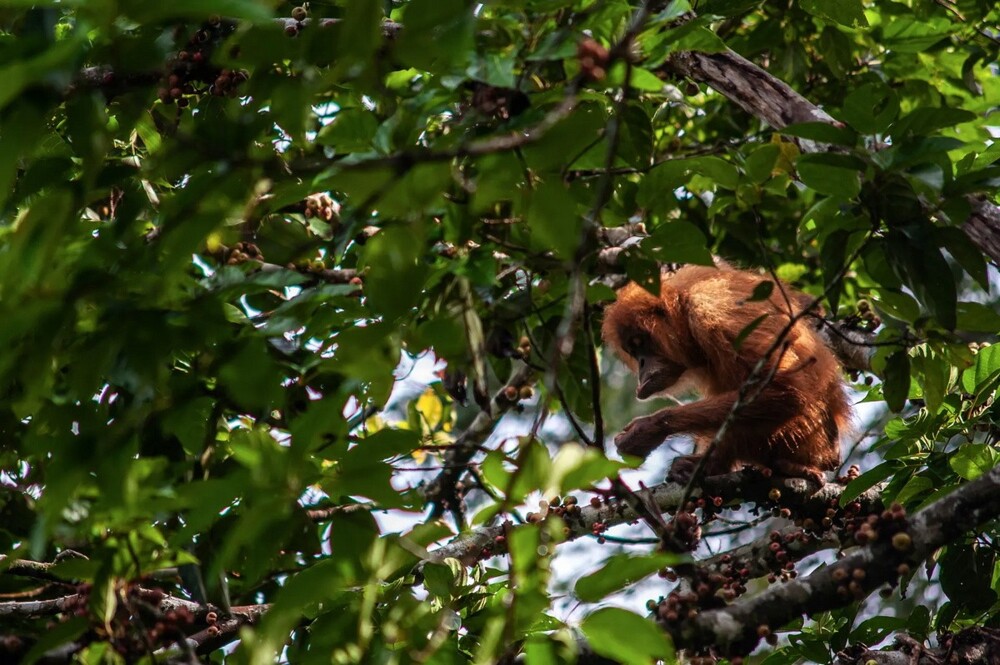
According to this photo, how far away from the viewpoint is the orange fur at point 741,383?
5129mm

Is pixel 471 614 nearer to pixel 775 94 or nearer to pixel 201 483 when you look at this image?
pixel 201 483

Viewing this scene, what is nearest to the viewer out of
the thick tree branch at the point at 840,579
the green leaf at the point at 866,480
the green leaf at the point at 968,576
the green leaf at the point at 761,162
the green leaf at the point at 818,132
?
the thick tree branch at the point at 840,579

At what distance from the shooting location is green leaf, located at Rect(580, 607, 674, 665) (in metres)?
1.87

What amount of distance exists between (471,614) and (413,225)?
6.03 ft

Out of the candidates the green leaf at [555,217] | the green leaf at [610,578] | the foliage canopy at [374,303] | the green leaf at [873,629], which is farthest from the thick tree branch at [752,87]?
the green leaf at [610,578]

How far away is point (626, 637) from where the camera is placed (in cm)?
189

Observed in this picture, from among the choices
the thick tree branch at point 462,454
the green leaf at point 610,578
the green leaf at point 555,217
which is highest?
the green leaf at point 555,217

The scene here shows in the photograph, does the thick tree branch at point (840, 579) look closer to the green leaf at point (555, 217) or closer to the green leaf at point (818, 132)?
the green leaf at point (818, 132)

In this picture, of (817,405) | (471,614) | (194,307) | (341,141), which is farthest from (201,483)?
(817,405)

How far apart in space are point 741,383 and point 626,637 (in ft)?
11.9

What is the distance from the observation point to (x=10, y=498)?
4293mm

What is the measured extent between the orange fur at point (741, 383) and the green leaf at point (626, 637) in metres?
3.01

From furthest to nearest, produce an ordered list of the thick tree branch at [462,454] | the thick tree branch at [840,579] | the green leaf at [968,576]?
1. the thick tree branch at [462,454]
2. the green leaf at [968,576]
3. the thick tree branch at [840,579]

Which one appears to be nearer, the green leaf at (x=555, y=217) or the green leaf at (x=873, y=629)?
the green leaf at (x=555, y=217)
